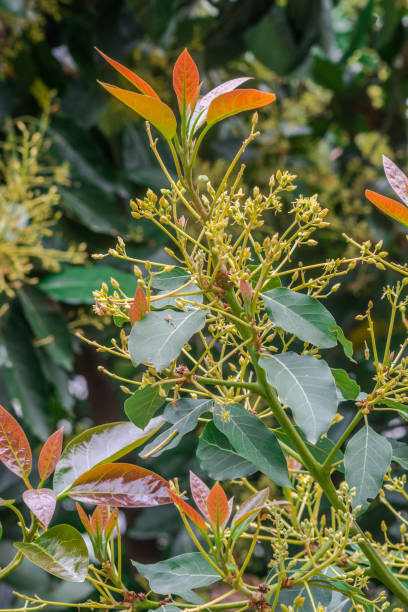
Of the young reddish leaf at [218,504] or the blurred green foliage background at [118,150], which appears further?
the blurred green foliage background at [118,150]

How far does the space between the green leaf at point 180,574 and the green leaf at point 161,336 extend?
13 cm

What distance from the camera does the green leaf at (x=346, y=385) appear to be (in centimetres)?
36

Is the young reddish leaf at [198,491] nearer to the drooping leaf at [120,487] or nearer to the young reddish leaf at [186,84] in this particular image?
the drooping leaf at [120,487]

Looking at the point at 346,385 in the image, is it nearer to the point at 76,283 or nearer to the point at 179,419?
the point at 179,419

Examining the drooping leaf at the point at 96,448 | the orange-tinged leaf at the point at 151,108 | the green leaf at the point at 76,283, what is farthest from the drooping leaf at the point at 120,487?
the green leaf at the point at 76,283

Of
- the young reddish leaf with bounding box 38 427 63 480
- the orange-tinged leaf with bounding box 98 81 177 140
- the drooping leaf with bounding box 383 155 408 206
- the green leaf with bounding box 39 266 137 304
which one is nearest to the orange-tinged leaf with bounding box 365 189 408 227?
the drooping leaf with bounding box 383 155 408 206

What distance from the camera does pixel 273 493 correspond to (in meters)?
1.01

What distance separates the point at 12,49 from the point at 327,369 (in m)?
1.28

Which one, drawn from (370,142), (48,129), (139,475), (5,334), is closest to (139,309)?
(139,475)

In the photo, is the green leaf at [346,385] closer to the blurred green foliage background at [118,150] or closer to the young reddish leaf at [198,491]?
the young reddish leaf at [198,491]

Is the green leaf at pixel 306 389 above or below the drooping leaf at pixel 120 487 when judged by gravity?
above

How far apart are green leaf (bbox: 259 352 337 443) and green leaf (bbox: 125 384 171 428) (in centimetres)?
5

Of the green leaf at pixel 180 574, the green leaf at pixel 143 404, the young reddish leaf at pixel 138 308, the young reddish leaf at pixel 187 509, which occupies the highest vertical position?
the young reddish leaf at pixel 138 308

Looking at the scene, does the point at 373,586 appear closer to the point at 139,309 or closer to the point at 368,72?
the point at 139,309
